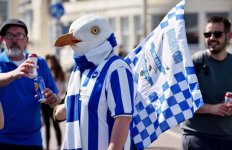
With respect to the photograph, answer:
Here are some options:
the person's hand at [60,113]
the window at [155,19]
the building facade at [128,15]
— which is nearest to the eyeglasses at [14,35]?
the person's hand at [60,113]

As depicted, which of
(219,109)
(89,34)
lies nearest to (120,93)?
(89,34)

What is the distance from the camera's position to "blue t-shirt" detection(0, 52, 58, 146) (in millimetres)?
5227

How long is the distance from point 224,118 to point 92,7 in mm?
36744

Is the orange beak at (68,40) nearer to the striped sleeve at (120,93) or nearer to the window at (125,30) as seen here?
the striped sleeve at (120,93)

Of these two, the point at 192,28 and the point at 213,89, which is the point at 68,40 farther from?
the point at 192,28

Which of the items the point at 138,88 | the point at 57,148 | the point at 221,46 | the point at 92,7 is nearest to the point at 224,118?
the point at 221,46

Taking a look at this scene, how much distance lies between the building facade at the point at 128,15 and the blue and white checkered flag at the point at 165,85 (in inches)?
1053

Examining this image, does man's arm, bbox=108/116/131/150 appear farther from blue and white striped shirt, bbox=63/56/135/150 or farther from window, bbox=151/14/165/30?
window, bbox=151/14/165/30

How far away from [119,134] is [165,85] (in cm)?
81

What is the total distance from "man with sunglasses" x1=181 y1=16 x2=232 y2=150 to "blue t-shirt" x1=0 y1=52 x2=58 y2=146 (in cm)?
126

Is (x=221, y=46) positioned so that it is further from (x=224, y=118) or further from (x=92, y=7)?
(x=92, y=7)

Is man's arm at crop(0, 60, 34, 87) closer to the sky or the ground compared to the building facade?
closer to the ground

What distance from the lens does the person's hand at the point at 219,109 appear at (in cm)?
508

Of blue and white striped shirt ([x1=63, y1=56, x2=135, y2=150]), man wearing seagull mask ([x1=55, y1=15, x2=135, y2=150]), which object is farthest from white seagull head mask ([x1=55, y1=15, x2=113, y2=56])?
blue and white striped shirt ([x1=63, y1=56, x2=135, y2=150])
